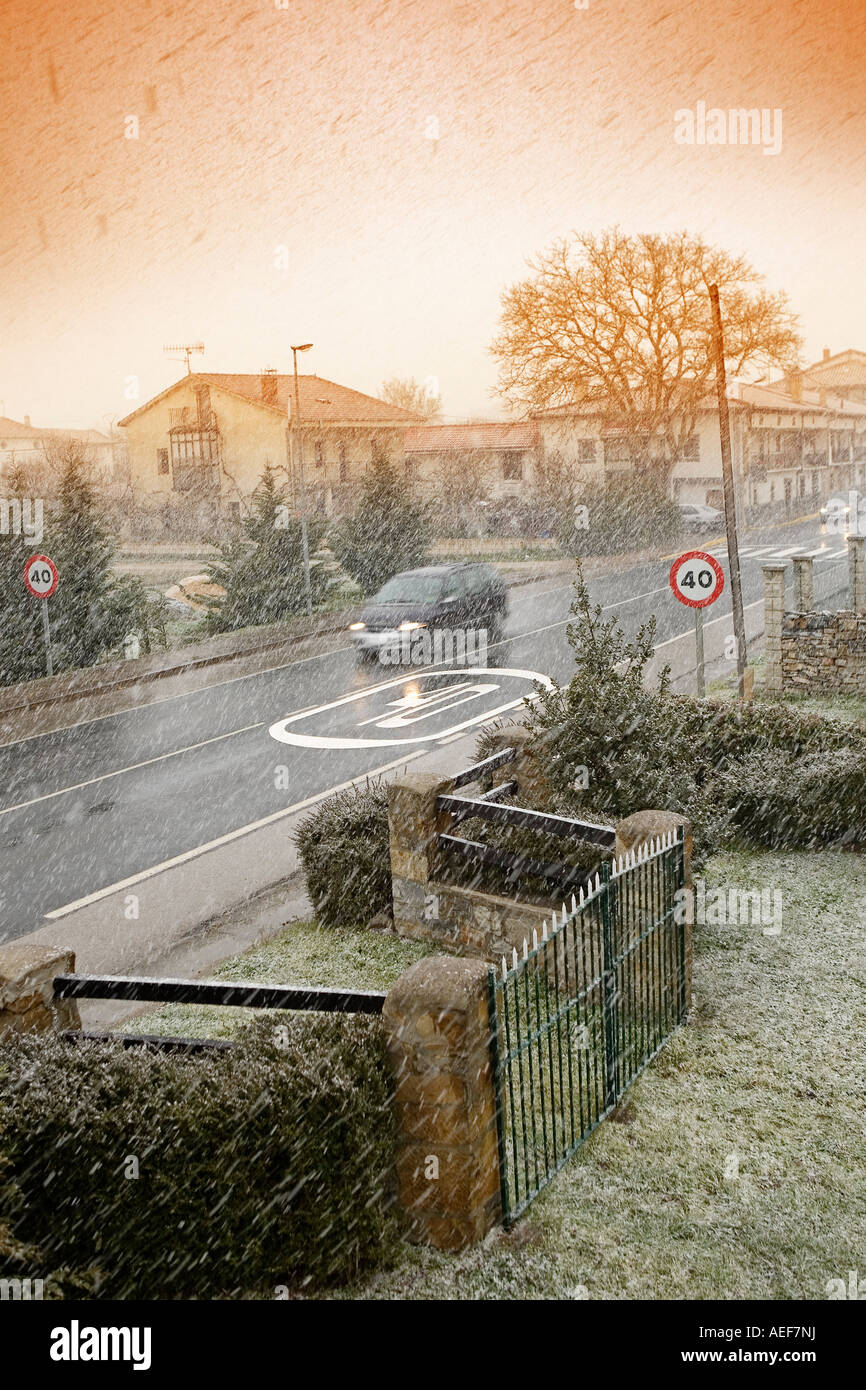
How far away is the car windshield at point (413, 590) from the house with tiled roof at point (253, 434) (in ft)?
92.2

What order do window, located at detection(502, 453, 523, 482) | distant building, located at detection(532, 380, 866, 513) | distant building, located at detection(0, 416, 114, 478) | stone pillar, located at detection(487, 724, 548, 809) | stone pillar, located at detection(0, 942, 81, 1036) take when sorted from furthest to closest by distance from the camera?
distant building, located at detection(0, 416, 114, 478) < window, located at detection(502, 453, 523, 482) < distant building, located at detection(532, 380, 866, 513) < stone pillar, located at detection(487, 724, 548, 809) < stone pillar, located at detection(0, 942, 81, 1036)

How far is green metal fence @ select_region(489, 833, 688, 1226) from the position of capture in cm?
539

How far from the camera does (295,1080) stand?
4.70 m

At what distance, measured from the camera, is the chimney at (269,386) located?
52.1 meters

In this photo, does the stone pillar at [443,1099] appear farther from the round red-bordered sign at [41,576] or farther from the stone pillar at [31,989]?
the round red-bordered sign at [41,576]

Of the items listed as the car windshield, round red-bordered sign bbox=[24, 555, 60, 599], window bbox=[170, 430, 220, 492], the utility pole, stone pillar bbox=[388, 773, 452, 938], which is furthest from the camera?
window bbox=[170, 430, 220, 492]

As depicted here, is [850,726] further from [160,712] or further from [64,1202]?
[160,712]

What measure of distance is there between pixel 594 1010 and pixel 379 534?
1037 inches

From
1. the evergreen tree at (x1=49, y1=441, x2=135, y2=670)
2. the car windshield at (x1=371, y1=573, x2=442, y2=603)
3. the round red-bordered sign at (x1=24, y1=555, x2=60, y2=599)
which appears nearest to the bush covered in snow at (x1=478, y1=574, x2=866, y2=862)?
the round red-bordered sign at (x1=24, y1=555, x2=60, y2=599)

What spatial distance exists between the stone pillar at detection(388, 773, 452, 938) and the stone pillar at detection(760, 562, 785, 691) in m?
→ 9.63

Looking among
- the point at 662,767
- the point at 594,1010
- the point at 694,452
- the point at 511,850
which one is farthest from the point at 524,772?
the point at 694,452

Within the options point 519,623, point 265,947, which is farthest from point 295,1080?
point 519,623

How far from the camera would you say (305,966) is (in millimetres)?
8242

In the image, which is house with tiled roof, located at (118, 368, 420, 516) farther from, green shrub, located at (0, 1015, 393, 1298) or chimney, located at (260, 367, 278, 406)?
green shrub, located at (0, 1015, 393, 1298)
